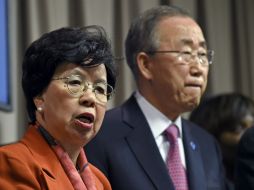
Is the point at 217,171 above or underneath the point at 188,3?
underneath

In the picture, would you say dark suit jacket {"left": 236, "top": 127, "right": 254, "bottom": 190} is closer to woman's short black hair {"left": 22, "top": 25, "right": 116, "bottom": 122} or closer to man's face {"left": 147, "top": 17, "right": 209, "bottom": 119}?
man's face {"left": 147, "top": 17, "right": 209, "bottom": 119}

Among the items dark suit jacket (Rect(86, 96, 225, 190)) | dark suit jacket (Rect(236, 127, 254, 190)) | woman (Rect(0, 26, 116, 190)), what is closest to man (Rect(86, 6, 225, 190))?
dark suit jacket (Rect(86, 96, 225, 190))

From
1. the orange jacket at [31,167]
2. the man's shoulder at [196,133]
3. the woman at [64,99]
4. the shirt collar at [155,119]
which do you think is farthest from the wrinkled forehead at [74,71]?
the man's shoulder at [196,133]

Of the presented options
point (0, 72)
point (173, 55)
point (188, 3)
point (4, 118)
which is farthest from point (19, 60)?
point (188, 3)

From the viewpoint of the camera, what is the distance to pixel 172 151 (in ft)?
7.06

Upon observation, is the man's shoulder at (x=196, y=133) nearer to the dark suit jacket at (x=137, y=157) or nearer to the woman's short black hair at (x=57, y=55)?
the dark suit jacket at (x=137, y=157)

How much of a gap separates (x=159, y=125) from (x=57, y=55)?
2.60 feet

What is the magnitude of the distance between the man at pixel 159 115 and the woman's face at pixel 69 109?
0.53m

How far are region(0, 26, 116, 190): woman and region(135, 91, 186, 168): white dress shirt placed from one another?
661 mm

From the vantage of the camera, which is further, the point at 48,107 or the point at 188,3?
the point at 188,3

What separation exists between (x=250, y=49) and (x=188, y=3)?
554mm

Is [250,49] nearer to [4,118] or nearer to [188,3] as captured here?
[188,3]

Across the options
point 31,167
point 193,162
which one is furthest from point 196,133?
point 31,167

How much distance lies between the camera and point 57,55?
1.49 metres
